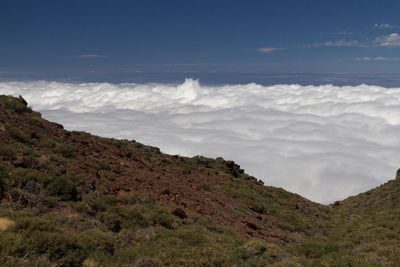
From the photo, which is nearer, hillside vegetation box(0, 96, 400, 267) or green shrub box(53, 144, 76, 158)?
hillside vegetation box(0, 96, 400, 267)

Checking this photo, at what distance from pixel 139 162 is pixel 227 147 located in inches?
6405

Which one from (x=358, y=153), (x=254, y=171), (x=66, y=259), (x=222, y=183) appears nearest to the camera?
(x=66, y=259)

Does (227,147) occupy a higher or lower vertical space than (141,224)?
higher

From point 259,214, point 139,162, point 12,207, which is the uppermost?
point 139,162

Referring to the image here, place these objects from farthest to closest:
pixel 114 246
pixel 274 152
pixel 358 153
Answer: pixel 358 153, pixel 274 152, pixel 114 246

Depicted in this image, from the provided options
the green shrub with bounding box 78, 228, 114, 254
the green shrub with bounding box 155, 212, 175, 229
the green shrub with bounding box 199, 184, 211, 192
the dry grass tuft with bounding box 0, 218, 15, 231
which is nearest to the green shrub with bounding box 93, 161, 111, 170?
the green shrub with bounding box 155, 212, 175, 229

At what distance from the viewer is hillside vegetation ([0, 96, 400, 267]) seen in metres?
6.58

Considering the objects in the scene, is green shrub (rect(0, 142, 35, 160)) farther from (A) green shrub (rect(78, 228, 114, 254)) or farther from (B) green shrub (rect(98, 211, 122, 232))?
(A) green shrub (rect(78, 228, 114, 254))

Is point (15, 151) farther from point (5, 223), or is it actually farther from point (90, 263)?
point (90, 263)

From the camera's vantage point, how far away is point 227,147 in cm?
18125

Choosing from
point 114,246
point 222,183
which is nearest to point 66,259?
point 114,246

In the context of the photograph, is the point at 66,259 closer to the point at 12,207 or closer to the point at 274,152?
the point at 12,207

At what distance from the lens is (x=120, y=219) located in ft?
32.1

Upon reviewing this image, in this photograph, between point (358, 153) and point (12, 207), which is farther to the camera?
point (358, 153)
